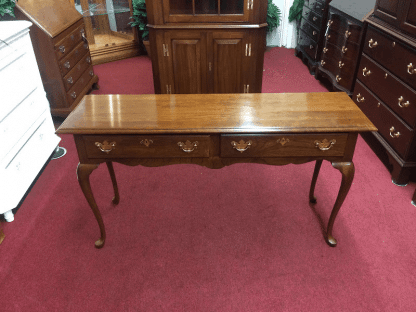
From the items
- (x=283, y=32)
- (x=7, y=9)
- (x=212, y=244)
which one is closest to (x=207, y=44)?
(x=7, y=9)

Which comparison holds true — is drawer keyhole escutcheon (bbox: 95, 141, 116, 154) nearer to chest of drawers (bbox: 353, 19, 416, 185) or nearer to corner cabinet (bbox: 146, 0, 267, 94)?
corner cabinet (bbox: 146, 0, 267, 94)

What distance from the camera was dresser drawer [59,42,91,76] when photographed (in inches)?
133

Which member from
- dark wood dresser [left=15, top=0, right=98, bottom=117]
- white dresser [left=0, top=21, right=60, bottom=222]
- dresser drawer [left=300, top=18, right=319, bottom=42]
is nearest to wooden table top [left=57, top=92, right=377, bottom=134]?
white dresser [left=0, top=21, right=60, bottom=222]

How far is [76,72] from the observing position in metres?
3.71

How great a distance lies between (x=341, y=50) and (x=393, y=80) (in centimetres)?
124

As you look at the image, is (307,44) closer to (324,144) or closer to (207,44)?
(207,44)

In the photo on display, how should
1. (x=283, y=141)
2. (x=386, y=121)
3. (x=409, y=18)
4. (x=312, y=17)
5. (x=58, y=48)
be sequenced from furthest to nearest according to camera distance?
(x=312, y=17), (x=58, y=48), (x=386, y=121), (x=409, y=18), (x=283, y=141)

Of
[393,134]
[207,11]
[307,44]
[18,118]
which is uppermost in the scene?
[207,11]

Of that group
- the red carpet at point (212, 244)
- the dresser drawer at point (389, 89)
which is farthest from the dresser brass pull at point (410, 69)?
the red carpet at point (212, 244)

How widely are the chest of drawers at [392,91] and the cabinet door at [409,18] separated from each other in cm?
6

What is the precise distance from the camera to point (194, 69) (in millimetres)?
3324

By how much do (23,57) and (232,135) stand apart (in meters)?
1.81

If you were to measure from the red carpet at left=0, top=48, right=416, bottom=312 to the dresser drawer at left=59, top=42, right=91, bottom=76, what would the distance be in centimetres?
110

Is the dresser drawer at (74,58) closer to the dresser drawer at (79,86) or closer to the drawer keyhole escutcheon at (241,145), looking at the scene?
the dresser drawer at (79,86)
